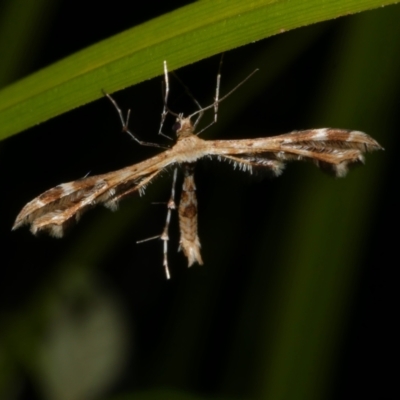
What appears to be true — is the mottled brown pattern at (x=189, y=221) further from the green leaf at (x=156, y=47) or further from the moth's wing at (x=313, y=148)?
the green leaf at (x=156, y=47)

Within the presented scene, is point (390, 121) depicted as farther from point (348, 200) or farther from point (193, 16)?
point (193, 16)

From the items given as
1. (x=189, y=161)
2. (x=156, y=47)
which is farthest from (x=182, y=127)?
(x=156, y=47)

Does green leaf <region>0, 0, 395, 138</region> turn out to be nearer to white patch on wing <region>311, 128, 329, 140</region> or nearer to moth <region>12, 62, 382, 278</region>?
moth <region>12, 62, 382, 278</region>

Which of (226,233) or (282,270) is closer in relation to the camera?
(282,270)

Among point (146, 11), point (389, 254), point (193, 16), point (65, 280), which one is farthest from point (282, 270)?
point (146, 11)

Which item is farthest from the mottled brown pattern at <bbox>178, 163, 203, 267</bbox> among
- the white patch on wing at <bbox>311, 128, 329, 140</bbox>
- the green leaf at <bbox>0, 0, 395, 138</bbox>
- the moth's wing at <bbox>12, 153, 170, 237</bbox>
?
the green leaf at <bbox>0, 0, 395, 138</bbox>

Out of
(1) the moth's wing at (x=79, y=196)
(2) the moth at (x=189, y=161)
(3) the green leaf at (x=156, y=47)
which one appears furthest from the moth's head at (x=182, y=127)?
(3) the green leaf at (x=156, y=47)
